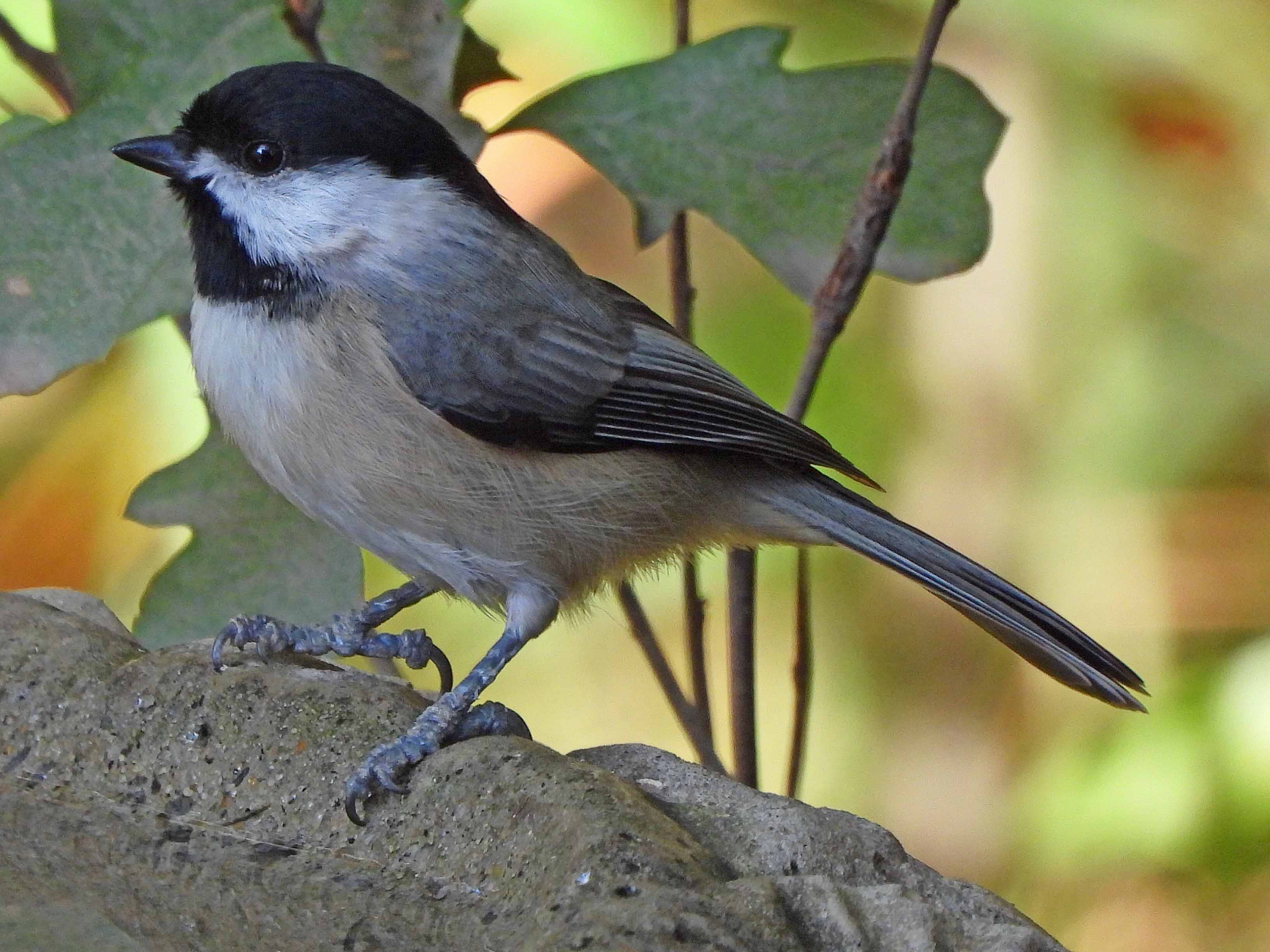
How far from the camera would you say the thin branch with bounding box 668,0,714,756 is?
2398mm

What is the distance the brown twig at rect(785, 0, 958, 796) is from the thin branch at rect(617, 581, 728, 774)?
23 centimetres

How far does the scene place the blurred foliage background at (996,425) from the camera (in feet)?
11.7

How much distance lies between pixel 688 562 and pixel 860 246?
620 mm

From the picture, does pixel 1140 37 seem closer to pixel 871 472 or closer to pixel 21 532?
pixel 871 472

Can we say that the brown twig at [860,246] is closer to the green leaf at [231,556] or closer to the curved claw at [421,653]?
the curved claw at [421,653]

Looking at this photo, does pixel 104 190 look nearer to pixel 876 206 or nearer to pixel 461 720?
pixel 461 720

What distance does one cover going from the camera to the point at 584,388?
2.06 m

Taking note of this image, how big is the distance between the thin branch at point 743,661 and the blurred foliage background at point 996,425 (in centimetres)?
126

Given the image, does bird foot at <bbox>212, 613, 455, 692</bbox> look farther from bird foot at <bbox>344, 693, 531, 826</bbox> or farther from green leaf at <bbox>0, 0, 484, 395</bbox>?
green leaf at <bbox>0, 0, 484, 395</bbox>

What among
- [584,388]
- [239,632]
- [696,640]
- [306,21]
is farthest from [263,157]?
[696,640]

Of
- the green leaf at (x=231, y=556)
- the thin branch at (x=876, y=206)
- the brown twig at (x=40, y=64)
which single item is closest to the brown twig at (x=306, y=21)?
the brown twig at (x=40, y=64)

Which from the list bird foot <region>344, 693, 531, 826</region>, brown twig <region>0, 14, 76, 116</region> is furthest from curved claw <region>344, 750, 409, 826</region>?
brown twig <region>0, 14, 76, 116</region>

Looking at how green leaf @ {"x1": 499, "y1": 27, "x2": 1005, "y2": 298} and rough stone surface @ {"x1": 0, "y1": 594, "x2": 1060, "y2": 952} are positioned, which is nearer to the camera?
rough stone surface @ {"x1": 0, "y1": 594, "x2": 1060, "y2": 952}

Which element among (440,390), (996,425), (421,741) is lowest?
(421,741)
